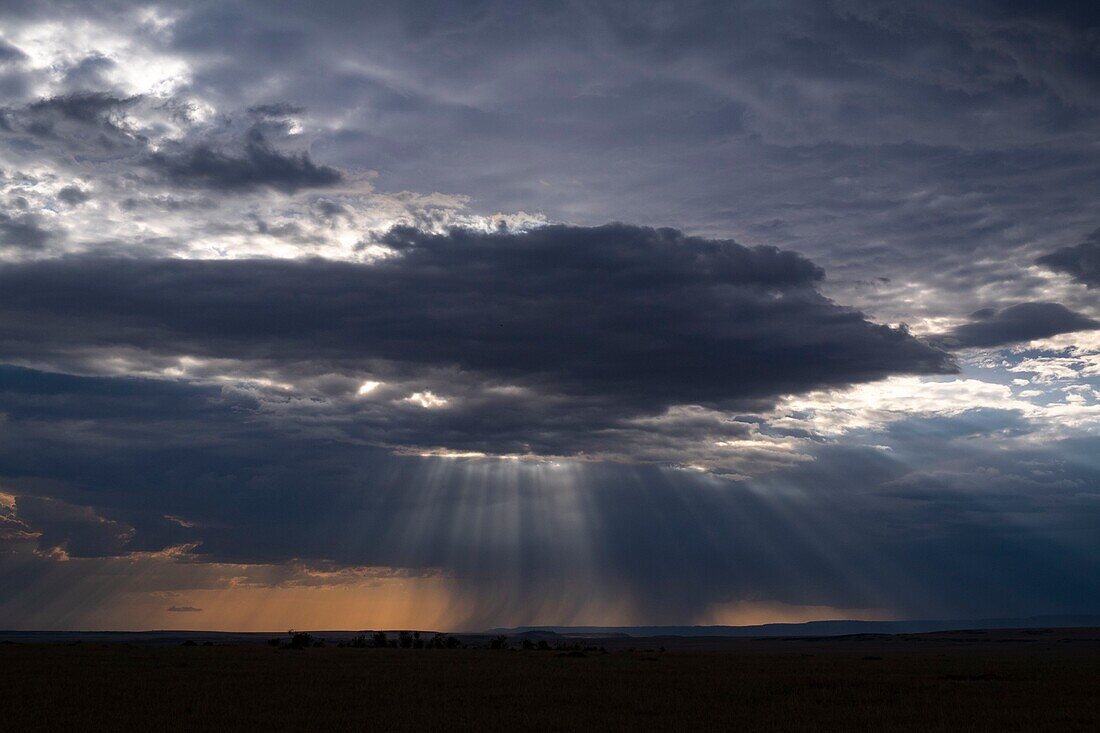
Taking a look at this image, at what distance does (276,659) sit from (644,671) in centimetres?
2732

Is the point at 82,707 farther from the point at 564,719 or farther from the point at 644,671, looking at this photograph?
the point at 644,671

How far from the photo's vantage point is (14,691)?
1604 inches

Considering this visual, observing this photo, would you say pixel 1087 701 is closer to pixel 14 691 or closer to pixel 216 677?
pixel 216 677

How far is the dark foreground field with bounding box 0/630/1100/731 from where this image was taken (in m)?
31.4

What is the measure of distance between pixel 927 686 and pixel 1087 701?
838cm

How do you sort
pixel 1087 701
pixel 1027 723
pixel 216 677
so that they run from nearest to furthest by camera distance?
pixel 1027 723, pixel 1087 701, pixel 216 677

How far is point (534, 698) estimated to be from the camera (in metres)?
40.2

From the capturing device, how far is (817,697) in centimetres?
4091

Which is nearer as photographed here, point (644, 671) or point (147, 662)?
point (644, 671)

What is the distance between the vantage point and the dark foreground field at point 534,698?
31.4 metres

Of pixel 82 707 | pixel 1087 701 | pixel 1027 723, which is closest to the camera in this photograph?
pixel 1027 723

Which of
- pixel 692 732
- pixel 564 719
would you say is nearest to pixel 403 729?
pixel 564 719

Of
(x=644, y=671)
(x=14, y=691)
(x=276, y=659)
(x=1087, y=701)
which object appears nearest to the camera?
(x=1087, y=701)

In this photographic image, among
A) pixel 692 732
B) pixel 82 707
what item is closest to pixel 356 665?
pixel 82 707
